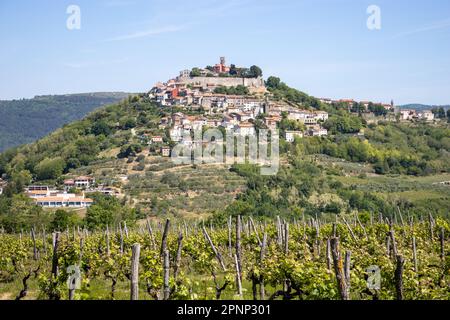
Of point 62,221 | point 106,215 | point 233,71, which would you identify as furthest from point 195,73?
point 62,221

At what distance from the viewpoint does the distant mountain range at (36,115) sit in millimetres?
143587

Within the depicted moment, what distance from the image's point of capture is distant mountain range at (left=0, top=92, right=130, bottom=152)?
471 feet

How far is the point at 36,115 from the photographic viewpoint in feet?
529

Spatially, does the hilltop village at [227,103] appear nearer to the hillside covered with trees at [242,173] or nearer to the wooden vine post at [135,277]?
the hillside covered with trees at [242,173]

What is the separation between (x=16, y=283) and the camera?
13359 millimetres

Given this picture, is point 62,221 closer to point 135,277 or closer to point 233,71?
point 135,277

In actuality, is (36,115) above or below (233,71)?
below

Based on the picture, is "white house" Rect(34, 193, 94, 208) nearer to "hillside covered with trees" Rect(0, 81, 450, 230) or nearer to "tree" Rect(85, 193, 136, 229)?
"hillside covered with trees" Rect(0, 81, 450, 230)

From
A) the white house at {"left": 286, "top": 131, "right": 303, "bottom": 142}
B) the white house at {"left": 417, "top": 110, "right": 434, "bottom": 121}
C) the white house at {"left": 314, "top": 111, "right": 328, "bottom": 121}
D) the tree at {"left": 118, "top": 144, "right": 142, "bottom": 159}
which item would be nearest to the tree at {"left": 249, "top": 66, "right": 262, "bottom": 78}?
the white house at {"left": 314, "top": 111, "right": 328, "bottom": 121}
